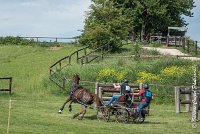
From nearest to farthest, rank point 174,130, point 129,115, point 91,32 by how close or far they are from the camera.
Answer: point 174,130, point 129,115, point 91,32

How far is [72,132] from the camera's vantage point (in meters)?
17.9

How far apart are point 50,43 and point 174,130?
46394mm

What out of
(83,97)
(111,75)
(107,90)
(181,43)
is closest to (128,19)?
(181,43)

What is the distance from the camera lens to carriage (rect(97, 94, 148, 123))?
839 inches

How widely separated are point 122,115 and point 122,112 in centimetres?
11

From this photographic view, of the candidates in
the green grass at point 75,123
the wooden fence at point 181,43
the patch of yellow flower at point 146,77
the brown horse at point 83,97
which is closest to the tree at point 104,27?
the wooden fence at point 181,43

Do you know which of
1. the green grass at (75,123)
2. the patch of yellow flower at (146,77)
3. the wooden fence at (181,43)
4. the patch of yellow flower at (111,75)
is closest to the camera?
the green grass at (75,123)

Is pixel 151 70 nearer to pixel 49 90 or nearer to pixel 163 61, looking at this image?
pixel 163 61

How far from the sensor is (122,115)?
21328 millimetres

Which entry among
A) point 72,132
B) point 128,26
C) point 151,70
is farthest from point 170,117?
point 128,26

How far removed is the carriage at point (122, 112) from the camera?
Result: 21312 mm

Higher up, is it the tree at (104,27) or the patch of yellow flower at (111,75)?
the tree at (104,27)

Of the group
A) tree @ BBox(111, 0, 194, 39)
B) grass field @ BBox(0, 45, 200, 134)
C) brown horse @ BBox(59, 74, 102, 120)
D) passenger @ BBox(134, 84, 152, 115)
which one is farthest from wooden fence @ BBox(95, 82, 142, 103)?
tree @ BBox(111, 0, 194, 39)

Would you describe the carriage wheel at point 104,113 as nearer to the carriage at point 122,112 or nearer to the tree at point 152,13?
the carriage at point 122,112
